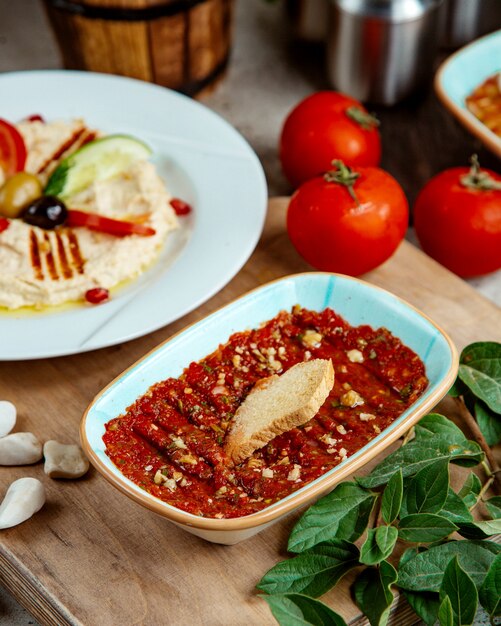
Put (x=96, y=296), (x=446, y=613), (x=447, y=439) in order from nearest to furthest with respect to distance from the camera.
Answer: (x=446, y=613), (x=447, y=439), (x=96, y=296)

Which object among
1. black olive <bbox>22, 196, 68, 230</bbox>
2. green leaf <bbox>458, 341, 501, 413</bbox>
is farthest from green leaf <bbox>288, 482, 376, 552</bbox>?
black olive <bbox>22, 196, 68, 230</bbox>

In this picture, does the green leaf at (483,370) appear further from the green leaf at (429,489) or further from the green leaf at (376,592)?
the green leaf at (376,592)

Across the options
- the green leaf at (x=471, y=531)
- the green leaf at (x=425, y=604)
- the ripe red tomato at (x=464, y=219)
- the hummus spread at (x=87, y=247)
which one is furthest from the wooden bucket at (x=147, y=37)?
the green leaf at (x=425, y=604)

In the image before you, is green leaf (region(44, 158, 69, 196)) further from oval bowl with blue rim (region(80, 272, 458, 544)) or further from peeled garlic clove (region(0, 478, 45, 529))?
peeled garlic clove (region(0, 478, 45, 529))

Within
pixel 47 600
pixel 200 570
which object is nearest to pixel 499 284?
pixel 200 570

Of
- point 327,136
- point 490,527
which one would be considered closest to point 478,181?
point 327,136

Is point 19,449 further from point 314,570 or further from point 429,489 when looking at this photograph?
point 429,489
